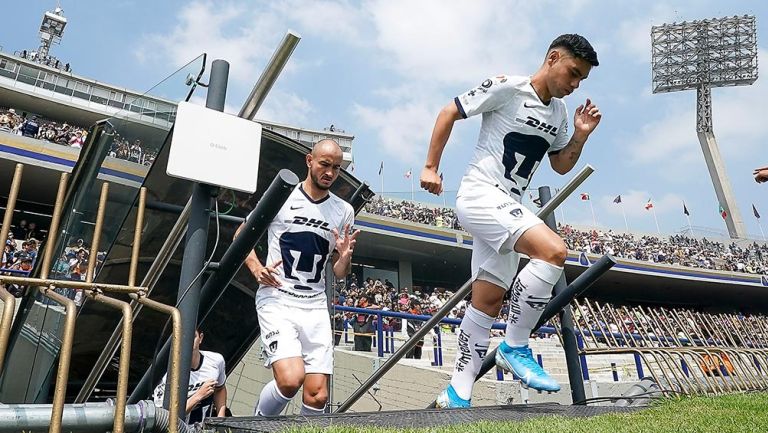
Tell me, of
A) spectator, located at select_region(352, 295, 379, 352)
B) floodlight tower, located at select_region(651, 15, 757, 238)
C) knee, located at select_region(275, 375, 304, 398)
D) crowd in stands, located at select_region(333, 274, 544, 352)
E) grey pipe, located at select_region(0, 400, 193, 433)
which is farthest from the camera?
floodlight tower, located at select_region(651, 15, 757, 238)

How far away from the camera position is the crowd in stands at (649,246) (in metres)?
28.1

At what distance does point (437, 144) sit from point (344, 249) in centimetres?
90

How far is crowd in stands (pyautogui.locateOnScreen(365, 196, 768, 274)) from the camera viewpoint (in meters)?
28.1

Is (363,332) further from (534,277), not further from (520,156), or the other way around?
(534,277)

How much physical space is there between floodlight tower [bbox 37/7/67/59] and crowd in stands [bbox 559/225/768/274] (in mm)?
36200

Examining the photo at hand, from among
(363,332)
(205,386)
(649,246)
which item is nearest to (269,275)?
(205,386)

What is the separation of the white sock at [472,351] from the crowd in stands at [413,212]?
2191 cm

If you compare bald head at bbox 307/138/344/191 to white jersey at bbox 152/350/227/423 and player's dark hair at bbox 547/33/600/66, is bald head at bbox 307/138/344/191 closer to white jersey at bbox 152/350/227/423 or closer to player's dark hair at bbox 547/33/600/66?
player's dark hair at bbox 547/33/600/66

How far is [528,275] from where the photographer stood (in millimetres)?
2783

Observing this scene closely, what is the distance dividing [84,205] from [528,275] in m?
2.34

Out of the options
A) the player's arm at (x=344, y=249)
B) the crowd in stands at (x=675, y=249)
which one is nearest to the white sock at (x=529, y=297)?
the player's arm at (x=344, y=249)

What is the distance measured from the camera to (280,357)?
3.01 metres

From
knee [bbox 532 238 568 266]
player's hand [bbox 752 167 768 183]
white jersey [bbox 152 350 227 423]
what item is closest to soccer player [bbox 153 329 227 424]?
white jersey [bbox 152 350 227 423]

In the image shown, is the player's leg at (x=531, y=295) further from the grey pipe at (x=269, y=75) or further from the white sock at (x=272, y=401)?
the grey pipe at (x=269, y=75)
